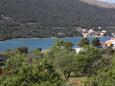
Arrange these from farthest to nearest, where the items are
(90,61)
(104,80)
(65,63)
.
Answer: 1. (90,61)
2. (65,63)
3. (104,80)

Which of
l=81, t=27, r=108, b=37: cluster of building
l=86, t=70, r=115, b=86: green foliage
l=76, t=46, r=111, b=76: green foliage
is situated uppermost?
l=86, t=70, r=115, b=86: green foliage

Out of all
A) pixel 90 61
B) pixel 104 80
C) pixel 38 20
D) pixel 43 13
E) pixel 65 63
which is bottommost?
pixel 43 13

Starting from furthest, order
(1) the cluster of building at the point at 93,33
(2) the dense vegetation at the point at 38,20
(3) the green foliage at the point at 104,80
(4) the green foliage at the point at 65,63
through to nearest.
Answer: (1) the cluster of building at the point at 93,33 → (2) the dense vegetation at the point at 38,20 → (4) the green foliage at the point at 65,63 → (3) the green foliage at the point at 104,80

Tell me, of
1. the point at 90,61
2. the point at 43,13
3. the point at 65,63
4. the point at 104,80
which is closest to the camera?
the point at 104,80

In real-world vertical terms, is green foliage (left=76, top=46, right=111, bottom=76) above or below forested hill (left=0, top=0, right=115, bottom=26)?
above

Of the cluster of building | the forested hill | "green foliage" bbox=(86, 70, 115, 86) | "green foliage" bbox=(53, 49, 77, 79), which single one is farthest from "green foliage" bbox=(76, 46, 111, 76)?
the cluster of building

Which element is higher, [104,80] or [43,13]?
[104,80]

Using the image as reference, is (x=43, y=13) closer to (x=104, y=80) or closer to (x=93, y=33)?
(x=93, y=33)

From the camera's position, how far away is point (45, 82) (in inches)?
671

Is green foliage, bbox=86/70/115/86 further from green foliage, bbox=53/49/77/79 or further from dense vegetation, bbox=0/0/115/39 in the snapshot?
dense vegetation, bbox=0/0/115/39

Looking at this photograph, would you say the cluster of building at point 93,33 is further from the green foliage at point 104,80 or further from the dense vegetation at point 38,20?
the green foliage at point 104,80

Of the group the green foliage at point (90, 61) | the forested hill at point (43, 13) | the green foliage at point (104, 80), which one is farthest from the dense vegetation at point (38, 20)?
the green foliage at point (104, 80)

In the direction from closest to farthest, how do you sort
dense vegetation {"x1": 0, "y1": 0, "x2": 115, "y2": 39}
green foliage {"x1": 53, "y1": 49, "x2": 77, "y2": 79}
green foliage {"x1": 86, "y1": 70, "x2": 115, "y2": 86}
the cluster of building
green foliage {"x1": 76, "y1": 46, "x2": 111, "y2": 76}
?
1. green foliage {"x1": 86, "y1": 70, "x2": 115, "y2": 86}
2. green foliage {"x1": 76, "y1": 46, "x2": 111, "y2": 76}
3. green foliage {"x1": 53, "y1": 49, "x2": 77, "y2": 79}
4. dense vegetation {"x1": 0, "y1": 0, "x2": 115, "y2": 39}
5. the cluster of building

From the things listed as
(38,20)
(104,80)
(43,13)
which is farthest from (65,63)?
(43,13)
